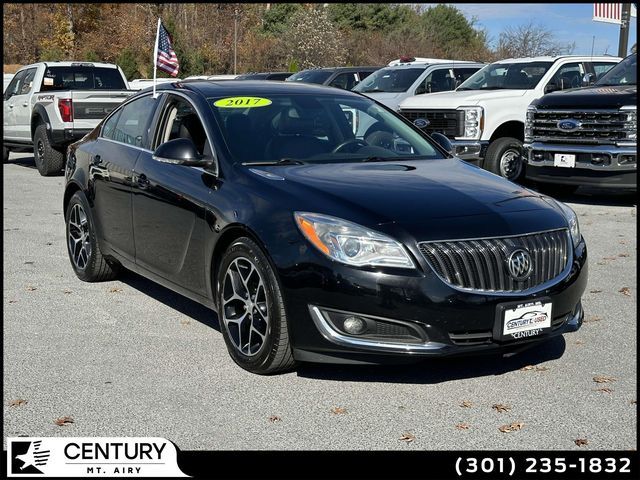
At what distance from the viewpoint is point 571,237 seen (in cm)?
525

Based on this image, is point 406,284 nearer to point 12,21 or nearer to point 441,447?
point 441,447

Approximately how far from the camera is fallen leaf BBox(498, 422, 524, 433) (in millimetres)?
4355

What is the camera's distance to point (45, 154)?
620 inches

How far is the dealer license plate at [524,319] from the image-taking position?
4719 mm

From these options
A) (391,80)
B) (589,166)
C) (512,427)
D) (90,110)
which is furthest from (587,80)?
(512,427)

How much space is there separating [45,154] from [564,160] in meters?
8.70

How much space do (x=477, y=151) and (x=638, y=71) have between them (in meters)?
2.52

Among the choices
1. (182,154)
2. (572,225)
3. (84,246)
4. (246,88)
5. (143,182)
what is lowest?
(84,246)

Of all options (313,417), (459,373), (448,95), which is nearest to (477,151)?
(448,95)

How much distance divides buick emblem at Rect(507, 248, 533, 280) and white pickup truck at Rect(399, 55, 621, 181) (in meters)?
8.61

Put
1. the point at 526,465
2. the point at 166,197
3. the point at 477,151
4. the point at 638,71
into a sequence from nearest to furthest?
1. the point at 526,465
2. the point at 166,197
3. the point at 638,71
4. the point at 477,151

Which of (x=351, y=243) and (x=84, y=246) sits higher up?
(x=351, y=243)

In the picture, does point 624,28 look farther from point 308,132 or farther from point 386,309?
point 386,309

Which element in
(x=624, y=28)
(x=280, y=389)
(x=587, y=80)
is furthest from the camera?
(x=624, y=28)
